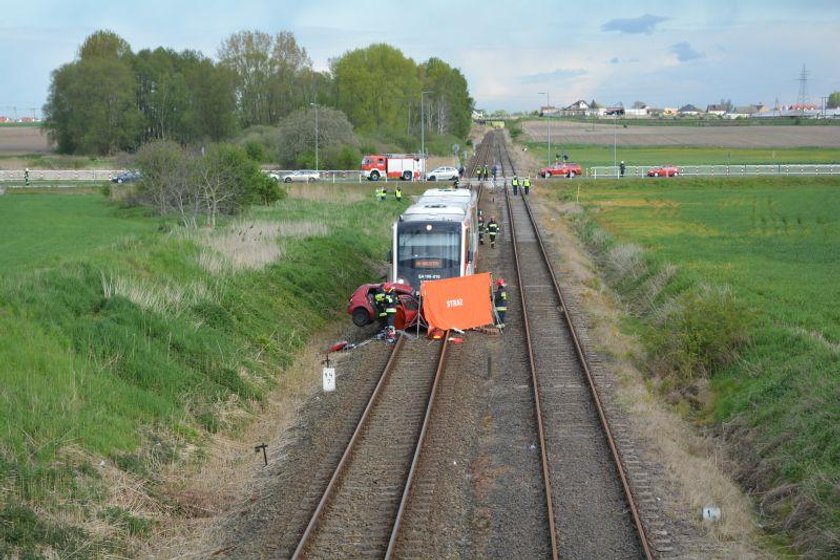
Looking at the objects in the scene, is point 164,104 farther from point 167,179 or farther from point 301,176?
point 167,179

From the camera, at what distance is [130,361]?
14.9m

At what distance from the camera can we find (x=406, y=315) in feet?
70.6

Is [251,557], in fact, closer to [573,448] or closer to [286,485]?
[286,485]

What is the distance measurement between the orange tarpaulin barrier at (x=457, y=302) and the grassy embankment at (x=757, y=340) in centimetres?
384

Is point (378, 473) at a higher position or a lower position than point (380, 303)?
lower

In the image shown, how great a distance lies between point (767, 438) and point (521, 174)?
66.5m

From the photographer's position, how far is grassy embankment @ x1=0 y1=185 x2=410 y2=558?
10.9m

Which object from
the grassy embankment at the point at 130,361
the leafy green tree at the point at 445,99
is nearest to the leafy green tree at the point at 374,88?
the leafy green tree at the point at 445,99

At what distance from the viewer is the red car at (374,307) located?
21578 millimetres

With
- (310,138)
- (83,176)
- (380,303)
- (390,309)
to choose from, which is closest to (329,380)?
(390,309)

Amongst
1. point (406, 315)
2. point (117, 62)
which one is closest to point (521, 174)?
point (117, 62)

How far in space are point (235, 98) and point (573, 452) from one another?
330 ft

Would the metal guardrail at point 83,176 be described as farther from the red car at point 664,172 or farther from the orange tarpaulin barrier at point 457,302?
the orange tarpaulin barrier at point 457,302

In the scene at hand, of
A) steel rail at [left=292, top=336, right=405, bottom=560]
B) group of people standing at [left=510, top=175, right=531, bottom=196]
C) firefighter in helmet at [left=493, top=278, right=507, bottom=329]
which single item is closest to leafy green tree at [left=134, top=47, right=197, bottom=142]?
group of people standing at [left=510, top=175, right=531, bottom=196]
